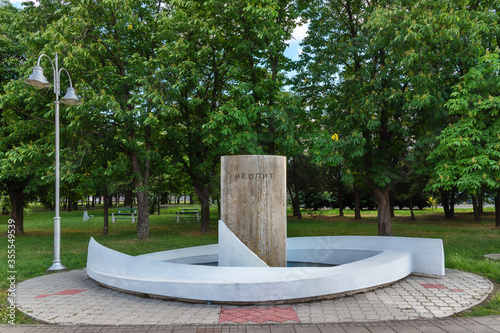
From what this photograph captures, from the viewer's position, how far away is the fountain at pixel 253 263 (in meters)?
5.80

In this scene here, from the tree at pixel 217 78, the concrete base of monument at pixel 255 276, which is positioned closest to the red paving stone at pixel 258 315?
the concrete base of monument at pixel 255 276

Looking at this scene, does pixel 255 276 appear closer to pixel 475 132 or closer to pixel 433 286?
pixel 433 286

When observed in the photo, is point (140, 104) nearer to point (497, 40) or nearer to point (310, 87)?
point (310, 87)

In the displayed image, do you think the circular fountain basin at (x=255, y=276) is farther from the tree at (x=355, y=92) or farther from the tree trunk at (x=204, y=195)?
the tree trunk at (x=204, y=195)

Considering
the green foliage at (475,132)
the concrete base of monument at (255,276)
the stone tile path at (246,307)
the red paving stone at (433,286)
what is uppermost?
the green foliage at (475,132)

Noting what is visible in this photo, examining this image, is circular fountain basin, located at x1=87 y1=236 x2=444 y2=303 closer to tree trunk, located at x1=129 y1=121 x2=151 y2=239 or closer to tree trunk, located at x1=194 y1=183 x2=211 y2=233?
tree trunk, located at x1=129 y1=121 x2=151 y2=239

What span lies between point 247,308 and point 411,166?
10.4 metres

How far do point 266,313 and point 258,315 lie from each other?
0.14m

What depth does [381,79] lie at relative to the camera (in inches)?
532

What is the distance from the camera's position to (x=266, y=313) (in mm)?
5367

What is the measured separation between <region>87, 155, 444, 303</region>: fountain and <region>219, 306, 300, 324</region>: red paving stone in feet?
0.66

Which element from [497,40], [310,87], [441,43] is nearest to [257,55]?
[310,87]

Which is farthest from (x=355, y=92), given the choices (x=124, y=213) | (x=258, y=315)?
(x=124, y=213)

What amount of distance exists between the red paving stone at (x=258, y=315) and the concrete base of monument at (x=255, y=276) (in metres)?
0.20
